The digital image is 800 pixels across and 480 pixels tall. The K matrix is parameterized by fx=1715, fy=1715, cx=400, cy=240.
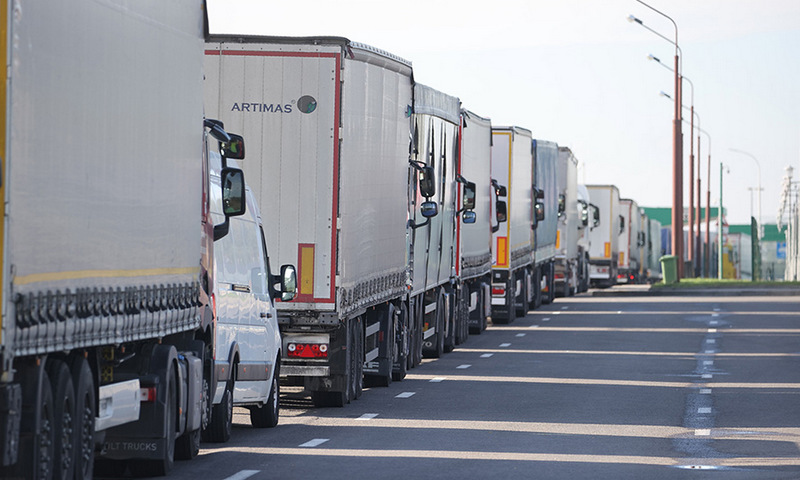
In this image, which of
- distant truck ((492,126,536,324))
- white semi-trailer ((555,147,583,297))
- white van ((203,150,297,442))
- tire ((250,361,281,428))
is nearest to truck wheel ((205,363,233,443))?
white van ((203,150,297,442))

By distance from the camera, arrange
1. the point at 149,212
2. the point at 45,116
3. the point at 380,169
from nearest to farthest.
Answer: the point at 45,116 < the point at 149,212 < the point at 380,169

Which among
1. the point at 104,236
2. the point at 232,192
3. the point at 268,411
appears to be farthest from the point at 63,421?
the point at 268,411

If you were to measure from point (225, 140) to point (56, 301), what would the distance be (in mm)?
4735

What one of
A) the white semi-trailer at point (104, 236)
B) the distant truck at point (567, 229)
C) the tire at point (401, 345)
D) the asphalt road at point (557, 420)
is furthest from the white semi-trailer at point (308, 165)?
the distant truck at point (567, 229)

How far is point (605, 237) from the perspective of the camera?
60.1 meters

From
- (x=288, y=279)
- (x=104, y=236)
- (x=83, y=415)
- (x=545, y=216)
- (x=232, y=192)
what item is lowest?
(x=83, y=415)

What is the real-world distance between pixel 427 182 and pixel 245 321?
8.45 m

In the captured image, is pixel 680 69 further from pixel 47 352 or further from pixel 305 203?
pixel 47 352

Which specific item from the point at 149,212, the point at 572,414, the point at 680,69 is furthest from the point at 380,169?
the point at 680,69

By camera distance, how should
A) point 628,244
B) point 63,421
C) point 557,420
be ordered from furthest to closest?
point 628,244 → point 557,420 → point 63,421

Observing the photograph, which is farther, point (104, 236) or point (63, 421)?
point (104, 236)

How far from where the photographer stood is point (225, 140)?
13.5m

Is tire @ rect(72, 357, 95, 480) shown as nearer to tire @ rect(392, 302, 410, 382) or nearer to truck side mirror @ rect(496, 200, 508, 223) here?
tire @ rect(392, 302, 410, 382)

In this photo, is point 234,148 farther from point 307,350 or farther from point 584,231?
point 584,231
